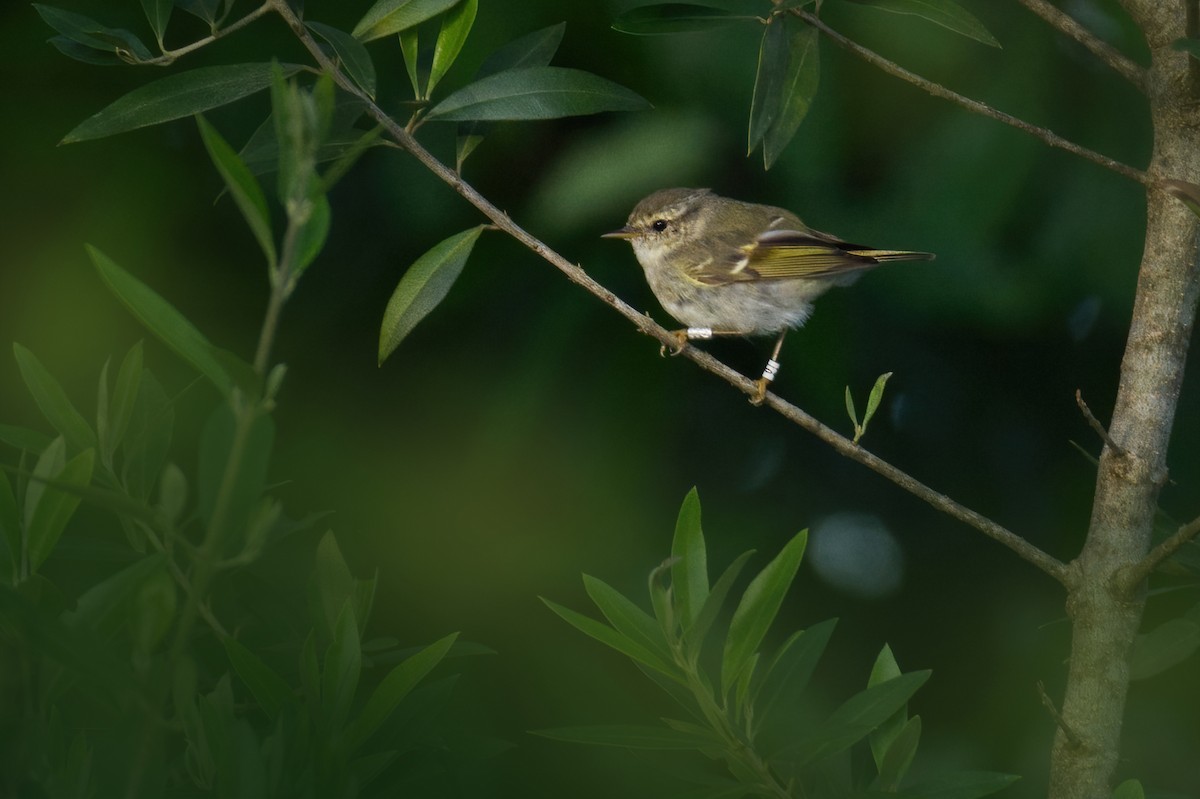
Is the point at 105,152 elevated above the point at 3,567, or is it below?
below

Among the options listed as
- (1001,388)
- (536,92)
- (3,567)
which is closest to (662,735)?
(3,567)

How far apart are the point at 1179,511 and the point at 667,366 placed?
0.72 metres

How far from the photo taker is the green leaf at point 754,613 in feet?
2.18

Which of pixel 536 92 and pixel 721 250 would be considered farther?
pixel 721 250

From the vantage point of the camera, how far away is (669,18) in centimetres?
106

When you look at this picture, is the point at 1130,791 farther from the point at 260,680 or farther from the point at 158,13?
the point at 158,13

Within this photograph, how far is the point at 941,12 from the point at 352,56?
1.68 feet

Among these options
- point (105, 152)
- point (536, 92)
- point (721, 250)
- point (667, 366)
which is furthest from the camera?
point (721, 250)

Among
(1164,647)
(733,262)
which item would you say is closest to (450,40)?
(1164,647)

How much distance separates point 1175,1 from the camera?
2.93 feet

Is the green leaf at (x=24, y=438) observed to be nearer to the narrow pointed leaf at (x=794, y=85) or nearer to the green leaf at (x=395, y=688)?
the green leaf at (x=395, y=688)

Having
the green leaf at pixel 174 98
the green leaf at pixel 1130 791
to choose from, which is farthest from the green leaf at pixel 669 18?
the green leaf at pixel 1130 791

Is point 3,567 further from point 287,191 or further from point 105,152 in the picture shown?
point 105,152

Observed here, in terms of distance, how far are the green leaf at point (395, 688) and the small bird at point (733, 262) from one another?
1078 millimetres
